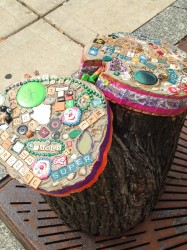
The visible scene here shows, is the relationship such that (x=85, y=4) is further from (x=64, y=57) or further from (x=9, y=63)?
(x=9, y=63)

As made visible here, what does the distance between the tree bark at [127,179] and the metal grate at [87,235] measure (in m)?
0.09

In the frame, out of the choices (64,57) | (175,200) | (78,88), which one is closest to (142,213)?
(175,200)

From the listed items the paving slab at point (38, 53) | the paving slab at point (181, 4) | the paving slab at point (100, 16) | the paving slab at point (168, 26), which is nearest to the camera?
the paving slab at point (38, 53)

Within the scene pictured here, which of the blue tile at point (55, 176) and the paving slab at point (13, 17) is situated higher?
the blue tile at point (55, 176)

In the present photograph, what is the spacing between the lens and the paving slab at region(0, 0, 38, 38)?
379 cm

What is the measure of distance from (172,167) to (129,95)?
1084mm

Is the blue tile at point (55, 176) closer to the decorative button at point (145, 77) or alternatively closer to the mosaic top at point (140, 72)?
the mosaic top at point (140, 72)

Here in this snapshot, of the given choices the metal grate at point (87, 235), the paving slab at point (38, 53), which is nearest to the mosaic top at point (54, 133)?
the metal grate at point (87, 235)

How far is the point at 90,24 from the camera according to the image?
3.78 metres

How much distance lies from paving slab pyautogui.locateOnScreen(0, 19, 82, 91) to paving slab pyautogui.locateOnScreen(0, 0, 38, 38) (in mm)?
79

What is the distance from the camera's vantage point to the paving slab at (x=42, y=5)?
3924mm

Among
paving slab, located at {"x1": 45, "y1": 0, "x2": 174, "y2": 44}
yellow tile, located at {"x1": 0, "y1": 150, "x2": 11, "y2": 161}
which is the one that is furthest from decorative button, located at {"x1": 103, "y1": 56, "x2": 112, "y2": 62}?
paving slab, located at {"x1": 45, "y1": 0, "x2": 174, "y2": 44}

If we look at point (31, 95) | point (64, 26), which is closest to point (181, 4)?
point (64, 26)

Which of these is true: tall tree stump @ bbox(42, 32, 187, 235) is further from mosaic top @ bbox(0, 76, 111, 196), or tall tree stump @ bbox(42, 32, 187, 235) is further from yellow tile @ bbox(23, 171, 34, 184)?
yellow tile @ bbox(23, 171, 34, 184)
